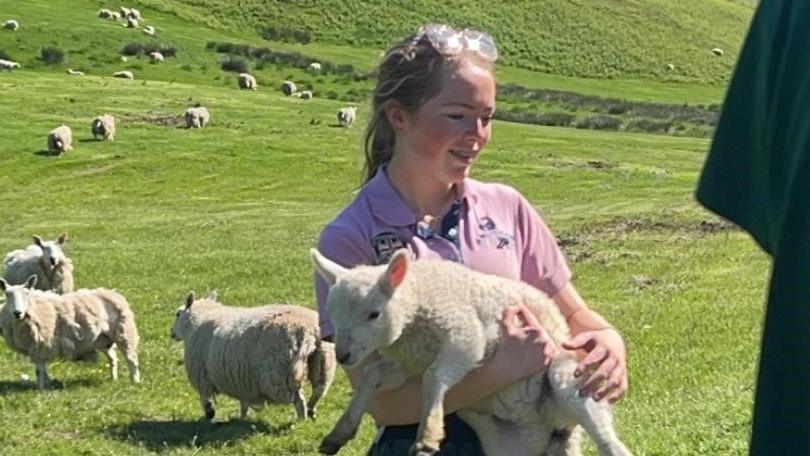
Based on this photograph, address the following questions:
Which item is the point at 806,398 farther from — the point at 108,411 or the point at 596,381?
the point at 108,411

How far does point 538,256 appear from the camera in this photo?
4410 millimetres

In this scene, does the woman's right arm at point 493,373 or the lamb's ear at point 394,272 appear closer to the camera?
the lamb's ear at point 394,272

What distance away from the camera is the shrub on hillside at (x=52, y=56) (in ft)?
192

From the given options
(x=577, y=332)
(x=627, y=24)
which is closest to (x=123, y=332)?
(x=577, y=332)

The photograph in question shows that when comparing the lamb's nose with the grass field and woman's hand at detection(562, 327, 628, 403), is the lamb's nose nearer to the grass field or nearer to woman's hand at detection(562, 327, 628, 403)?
woman's hand at detection(562, 327, 628, 403)

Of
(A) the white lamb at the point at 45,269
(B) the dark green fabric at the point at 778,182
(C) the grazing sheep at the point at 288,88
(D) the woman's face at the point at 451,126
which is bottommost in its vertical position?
(C) the grazing sheep at the point at 288,88

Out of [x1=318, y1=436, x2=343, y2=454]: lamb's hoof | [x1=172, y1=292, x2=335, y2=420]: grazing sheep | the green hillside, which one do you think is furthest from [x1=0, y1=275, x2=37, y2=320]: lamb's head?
the green hillside

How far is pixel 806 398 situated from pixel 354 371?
108 inches

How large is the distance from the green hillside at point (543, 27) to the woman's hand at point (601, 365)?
73359 millimetres

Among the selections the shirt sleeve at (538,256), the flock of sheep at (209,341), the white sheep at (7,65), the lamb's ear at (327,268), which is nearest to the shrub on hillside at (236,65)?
the white sheep at (7,65)

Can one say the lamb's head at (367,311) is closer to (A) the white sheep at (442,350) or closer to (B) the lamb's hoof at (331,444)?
(A) the white sheep at (442,350)

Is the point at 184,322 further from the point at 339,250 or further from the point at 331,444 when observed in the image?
the point at 331,444

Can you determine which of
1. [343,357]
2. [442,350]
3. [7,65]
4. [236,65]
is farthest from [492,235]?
[236,65]

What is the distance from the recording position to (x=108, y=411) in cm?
1145
